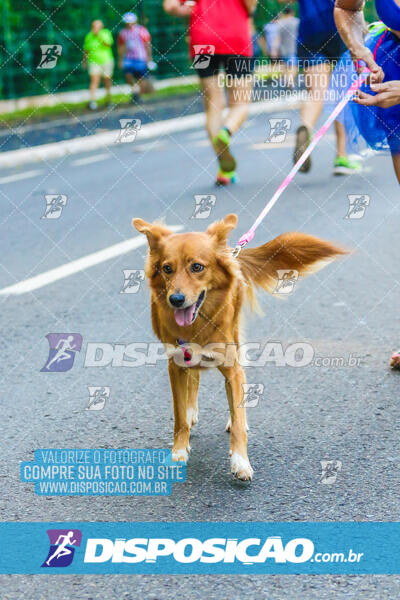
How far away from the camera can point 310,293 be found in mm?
6363

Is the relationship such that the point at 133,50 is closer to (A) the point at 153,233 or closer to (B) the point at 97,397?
(B) the point at 97,397

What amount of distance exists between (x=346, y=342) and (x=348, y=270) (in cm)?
163

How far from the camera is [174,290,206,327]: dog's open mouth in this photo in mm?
3635

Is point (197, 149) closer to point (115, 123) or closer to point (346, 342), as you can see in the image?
point (115, 123)

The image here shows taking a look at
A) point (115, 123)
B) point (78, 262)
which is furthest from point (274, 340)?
point (115, 123)

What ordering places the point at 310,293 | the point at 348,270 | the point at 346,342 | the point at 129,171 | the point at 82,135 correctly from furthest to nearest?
the point at 82,135 < the point at 129,171 < the point at 348,270 < the point at 310,293 < the point at 346,342

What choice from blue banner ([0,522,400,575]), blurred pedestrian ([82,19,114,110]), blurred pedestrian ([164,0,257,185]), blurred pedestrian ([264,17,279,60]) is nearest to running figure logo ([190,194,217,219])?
blurred pedestrian ([164,0,257,185])

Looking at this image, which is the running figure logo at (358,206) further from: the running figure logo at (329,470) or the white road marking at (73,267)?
the running figure logo at (329,470)

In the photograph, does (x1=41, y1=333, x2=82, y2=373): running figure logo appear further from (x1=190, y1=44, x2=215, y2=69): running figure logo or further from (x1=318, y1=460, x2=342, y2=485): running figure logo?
(x1=190, y1=44, x2=215, y2=69): running figure logo

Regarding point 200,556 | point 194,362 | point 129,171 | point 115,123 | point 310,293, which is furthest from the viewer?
point 115,123

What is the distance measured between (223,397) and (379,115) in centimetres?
159

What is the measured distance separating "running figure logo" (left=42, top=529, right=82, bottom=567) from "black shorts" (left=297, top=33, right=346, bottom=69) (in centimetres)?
718

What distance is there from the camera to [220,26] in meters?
9.67

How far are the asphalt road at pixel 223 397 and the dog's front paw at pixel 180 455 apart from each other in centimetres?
5
